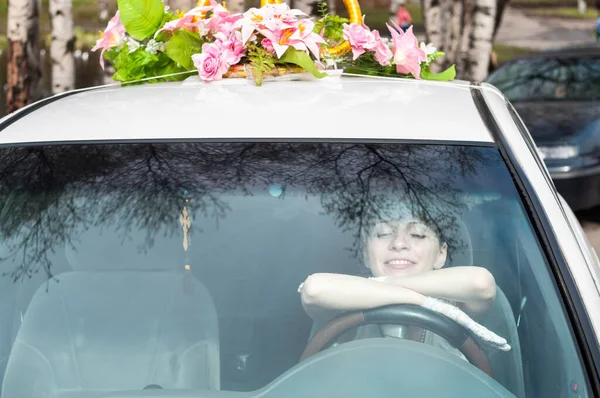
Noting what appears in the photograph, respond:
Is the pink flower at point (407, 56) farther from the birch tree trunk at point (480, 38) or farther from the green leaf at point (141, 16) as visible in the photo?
the birch tree trunk at point (480, 38)

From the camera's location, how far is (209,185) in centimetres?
256

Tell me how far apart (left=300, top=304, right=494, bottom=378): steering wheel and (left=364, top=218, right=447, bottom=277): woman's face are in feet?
0.48

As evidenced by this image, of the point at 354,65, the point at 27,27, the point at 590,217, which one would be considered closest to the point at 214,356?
the point at 354,65

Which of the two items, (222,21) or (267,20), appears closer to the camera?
A: (267,20)

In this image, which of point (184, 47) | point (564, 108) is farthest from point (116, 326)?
point (564, 108)

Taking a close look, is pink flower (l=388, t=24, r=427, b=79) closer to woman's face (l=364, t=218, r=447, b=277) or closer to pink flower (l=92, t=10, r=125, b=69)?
pink flower (l=92, t=10, r=125, b=69)

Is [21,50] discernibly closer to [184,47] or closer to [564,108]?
[564,108]

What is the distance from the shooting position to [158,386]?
7.59ft

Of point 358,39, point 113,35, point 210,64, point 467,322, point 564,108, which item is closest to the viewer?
point 467,322

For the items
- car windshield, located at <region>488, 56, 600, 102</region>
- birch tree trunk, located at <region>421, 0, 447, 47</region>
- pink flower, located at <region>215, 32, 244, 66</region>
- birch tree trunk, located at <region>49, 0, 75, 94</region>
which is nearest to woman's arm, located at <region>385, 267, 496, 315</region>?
pink flower, located at <region>215, 32, 244, 66</region>

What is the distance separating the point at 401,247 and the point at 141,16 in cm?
162

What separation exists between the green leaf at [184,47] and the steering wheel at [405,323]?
1505 millimetres

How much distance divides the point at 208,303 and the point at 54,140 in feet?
2.07

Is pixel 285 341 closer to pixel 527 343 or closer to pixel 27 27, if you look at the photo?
pixel 527 343
